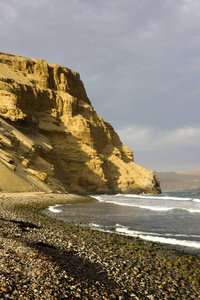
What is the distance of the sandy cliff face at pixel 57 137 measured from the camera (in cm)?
4581

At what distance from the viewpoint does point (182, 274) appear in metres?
7.43

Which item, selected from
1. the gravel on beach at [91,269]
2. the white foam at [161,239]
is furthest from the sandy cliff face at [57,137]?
the gravel on beach at [91,269]

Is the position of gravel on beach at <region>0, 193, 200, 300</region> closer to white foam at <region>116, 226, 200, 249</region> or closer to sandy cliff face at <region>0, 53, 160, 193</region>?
white foam at <region>116, 226, 200, 249</region>

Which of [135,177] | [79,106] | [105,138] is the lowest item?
[135,177]

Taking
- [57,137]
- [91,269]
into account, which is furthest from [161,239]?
[57,137]

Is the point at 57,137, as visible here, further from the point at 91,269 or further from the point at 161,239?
the point at 91,269

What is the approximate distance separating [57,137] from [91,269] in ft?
201

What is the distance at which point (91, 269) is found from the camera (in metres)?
7.06

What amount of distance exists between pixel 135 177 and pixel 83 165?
1855 centimetres

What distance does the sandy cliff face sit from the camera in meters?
45.8

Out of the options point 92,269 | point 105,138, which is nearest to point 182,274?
point 92,269

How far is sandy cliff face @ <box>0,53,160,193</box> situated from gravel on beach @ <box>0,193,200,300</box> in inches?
1106

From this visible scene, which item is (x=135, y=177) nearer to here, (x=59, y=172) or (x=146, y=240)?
(x=59, y=172)

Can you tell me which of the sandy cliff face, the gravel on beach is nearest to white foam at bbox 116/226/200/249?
the gravel on beach
